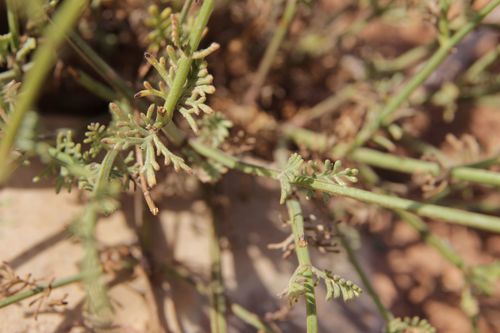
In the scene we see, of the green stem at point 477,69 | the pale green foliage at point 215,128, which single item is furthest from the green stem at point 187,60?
the green stem at point 477,69

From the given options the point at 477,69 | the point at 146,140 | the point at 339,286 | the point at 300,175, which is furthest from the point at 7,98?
the point at 477,69

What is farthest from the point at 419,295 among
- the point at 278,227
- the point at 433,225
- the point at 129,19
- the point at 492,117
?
the point at 129,19

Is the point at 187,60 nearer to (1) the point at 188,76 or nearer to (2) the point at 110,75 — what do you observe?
(1) the point at 188,76

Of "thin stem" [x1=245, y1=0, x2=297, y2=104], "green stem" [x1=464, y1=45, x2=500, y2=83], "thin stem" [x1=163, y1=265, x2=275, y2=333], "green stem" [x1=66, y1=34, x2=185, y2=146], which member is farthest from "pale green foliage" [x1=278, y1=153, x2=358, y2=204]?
"green stem" [x1=464, y1=45, x2=500, y2=83]

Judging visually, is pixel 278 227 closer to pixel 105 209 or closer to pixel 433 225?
pixel 433 225

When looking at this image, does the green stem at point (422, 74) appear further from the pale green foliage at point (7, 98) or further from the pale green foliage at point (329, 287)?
the pale green foliage at point (7, 98)

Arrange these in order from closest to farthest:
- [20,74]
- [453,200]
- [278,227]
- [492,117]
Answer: [20,74]
[278,227]
[453,200]
[492,117]

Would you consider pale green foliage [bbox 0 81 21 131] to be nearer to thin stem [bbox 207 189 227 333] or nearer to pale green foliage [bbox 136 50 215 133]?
pale green foliage [bbox 136 50 215 133]

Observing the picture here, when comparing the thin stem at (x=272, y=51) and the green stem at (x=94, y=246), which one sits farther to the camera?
the thin stem at (x=272, y=51)
